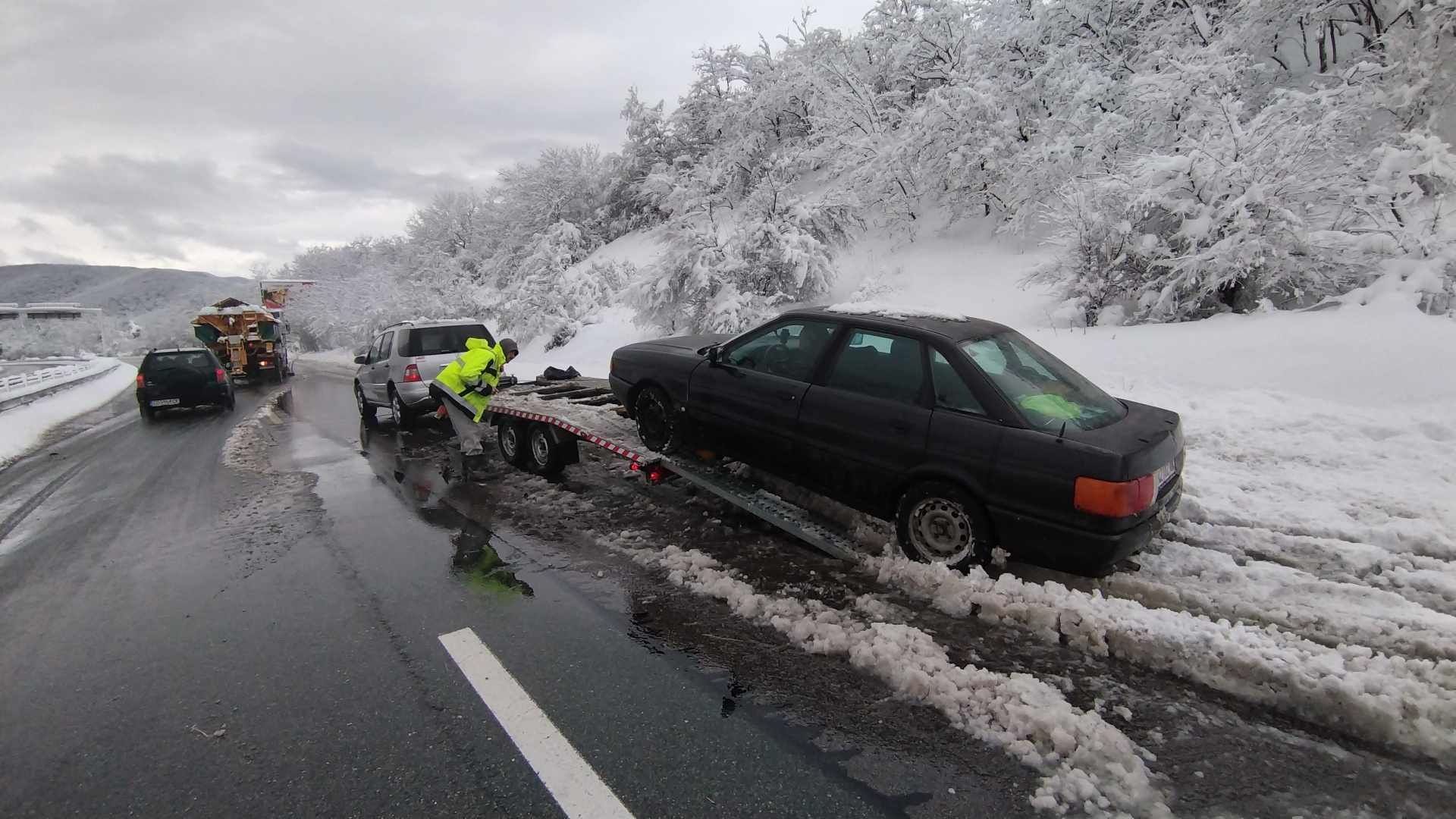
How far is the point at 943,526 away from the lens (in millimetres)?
3932

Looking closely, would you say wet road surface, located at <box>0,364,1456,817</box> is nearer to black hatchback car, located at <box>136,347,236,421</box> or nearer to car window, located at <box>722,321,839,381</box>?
car window, located at <box>722,321,839,381</box>

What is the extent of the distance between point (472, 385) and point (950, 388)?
17.5 ft

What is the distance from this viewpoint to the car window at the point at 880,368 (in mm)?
4066

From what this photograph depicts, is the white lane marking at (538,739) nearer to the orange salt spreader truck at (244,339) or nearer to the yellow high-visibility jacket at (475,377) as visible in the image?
the yellow high-visibility jacket at (475,377)

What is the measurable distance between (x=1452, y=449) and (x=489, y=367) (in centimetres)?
874

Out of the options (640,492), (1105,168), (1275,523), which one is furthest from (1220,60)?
(640,492)

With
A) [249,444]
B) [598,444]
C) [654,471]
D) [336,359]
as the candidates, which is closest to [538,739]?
[654,471]

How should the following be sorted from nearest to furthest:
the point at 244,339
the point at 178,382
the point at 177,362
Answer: the point at 178,382
the point at 177,362
the point at 244,339

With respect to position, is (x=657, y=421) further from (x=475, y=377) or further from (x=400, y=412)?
(x=400, y=412)

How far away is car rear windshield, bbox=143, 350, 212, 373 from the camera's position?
1301 centimetres

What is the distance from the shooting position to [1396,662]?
9.32ft

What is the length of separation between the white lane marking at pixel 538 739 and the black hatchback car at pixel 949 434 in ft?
7.65

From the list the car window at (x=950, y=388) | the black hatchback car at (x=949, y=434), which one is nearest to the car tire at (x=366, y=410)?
the black hatchback car at (x=949, y=434)

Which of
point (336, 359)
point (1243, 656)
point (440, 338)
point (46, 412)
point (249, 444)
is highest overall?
point (336, 359)
